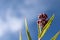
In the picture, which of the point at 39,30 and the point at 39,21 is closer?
the point at 39,21

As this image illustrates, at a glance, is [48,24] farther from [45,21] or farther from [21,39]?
[21,39]

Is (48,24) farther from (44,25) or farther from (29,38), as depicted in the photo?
(29,38)

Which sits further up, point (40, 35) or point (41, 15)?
point (41, 15)

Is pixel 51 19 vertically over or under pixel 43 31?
over

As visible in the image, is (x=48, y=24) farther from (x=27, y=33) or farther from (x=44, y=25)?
(x=27, y=33)

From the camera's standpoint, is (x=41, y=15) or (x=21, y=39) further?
(x=21, y=39)

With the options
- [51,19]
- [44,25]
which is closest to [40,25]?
[44,25]

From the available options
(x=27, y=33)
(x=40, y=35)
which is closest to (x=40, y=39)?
(x=40, y=35)
